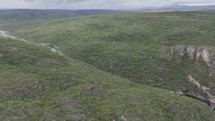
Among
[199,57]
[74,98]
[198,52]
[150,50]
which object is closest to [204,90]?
[199,57]

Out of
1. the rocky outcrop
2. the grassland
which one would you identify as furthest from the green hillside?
the rocky outcrop

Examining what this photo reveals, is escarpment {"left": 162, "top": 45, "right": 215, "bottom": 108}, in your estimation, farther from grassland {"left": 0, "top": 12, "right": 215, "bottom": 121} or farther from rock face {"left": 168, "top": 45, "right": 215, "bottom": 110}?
grassland {"left": 0, "top": 12, "right": 215, "bottom": 121}

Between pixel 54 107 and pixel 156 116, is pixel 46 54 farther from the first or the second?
pixel 156 116

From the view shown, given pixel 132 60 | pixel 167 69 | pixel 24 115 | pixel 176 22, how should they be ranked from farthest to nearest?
pixel 176 22 → pixel 132 60 → pixel 167 69 → pixel 24 115

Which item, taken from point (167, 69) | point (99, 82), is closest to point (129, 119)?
point (99, 82)

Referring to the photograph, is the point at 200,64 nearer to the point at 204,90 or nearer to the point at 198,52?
the point at 198,52
